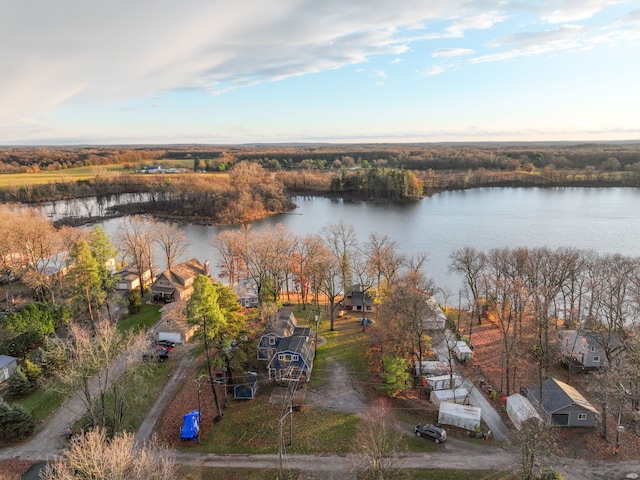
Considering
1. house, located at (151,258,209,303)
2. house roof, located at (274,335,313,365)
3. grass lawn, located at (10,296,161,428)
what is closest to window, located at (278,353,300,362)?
house roof, located at (274,335,313,365)

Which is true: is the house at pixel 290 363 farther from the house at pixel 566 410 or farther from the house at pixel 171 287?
the house at pixel 171 287

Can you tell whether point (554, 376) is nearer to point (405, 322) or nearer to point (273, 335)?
point (405, 322)

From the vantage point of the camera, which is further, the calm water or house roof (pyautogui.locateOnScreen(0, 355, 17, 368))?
the calm water

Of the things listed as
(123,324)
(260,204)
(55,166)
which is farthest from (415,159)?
(123,324)

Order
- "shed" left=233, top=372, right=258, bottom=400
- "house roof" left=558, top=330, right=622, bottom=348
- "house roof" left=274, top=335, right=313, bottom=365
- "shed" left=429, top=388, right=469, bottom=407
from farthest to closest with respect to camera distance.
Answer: "house roof" left=558, top=330, right=622, bottom=348, "house roof" left=274, top=335, right=313, bottom=365, "shed" left=233, top=372, right=258, bottom=400, "shed" left=429, top=388, right=469, bottom=407

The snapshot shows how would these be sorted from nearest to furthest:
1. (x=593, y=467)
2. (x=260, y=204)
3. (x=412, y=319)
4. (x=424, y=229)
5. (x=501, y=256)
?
(x=593, y=467)
(x=412, y=319)
(x=501, y=256)
(x=424, y=229)
(x=260, y=204)

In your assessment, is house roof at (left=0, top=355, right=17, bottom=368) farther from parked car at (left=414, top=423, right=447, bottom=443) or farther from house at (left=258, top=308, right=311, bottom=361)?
parked car at (left=414, top=423, right=447, bottom=443)

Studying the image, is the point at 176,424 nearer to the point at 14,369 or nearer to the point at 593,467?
the point at 14,369
